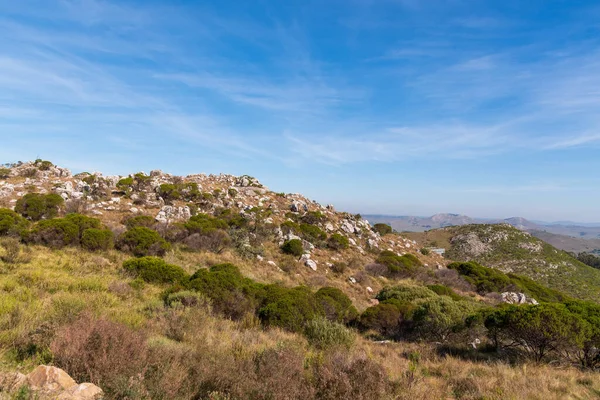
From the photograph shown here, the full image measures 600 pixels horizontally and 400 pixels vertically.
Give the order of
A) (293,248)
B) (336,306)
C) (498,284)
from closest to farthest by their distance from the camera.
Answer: (336,306) < (293,248) < (498,284)

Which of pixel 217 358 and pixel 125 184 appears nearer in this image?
pixel 217 358

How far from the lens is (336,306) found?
11664 millimetres

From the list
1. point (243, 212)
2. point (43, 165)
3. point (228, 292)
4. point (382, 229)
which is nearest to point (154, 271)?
point (228, 292)

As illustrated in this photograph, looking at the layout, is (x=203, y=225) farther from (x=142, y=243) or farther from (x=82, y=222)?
(x=82, y=222)

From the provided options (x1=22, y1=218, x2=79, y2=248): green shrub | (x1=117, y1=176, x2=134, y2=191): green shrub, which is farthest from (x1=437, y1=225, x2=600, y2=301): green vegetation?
(x1=117, y1=176, x2=134, y2=191): green shrub

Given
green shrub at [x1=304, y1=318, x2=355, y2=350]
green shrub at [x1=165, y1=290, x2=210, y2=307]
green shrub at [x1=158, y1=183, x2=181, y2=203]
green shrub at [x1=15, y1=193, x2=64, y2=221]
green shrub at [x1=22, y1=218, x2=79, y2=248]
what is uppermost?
green shrub at [x1=158, y1=183, x2=181, y2=203]

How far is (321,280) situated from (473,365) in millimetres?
10929

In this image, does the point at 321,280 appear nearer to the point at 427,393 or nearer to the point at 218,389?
the point at 427,393

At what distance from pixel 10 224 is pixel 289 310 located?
15603mm

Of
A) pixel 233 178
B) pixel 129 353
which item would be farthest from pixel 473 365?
pixel 233 178

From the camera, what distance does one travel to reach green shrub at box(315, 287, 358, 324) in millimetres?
11242

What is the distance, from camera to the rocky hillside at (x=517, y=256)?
38.1m

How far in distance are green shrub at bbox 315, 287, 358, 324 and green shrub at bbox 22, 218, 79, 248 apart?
12136 millimetres

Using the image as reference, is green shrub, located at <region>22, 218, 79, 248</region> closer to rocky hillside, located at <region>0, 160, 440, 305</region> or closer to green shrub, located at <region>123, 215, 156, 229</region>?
rocky hillside, located at <region>0, 160, 440, 305</region>
